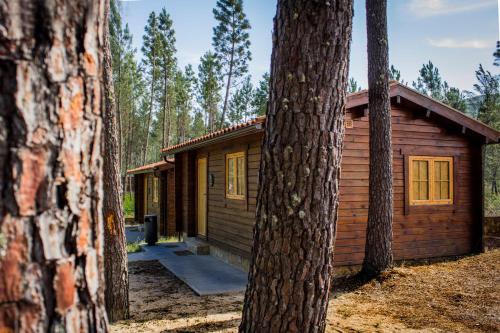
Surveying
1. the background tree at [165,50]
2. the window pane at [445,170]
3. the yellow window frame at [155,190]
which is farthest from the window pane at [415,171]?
the background tree at [165,50]

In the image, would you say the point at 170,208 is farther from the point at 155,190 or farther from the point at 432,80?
the point at 432,80

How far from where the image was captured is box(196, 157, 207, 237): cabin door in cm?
1113

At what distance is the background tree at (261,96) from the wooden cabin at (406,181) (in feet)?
73.1

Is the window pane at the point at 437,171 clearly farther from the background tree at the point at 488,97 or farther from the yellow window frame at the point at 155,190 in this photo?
the background tree at the point at 488,97

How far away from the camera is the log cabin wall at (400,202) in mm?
7879

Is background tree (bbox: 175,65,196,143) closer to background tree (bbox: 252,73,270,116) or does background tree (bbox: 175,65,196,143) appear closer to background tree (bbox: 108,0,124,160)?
background tree (bbox: 252,73,270,116)

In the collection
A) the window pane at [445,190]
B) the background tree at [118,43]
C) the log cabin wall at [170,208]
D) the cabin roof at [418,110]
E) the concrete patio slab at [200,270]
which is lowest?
the concrete patio slab at [200,270]

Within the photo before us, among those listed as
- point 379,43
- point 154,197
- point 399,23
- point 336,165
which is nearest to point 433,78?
point 399,23

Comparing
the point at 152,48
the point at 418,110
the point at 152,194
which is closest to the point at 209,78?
the point at 152,48

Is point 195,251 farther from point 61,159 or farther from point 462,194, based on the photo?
point 61,159

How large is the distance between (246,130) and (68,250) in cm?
646

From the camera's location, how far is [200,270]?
8.48m

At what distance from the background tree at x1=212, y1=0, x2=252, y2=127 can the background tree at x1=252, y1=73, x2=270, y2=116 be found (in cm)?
500

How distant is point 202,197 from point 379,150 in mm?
5797
